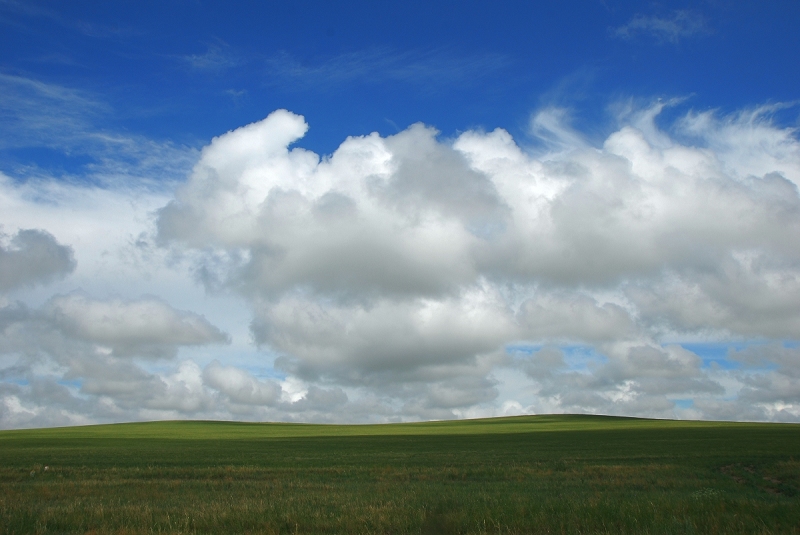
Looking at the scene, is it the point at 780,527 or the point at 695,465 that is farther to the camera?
the point at 695,465

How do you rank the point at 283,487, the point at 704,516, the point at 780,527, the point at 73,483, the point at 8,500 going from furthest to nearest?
the point at 73,483 → the point at 283,487 → the point at 8,500 → the point at 704,516 → the point at 780,527

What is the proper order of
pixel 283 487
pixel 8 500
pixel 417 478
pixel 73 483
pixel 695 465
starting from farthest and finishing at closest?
pixel 695 465
pixel 417 478
pixel 73 483
pixel 283 487
pixel 8 500

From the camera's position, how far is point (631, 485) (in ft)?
73.7

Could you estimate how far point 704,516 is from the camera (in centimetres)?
1270

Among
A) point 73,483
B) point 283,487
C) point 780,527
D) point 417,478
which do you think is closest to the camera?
point 780,527

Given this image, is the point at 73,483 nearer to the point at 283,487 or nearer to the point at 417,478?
the point at 283,487

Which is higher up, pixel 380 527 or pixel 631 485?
pixel 380 527

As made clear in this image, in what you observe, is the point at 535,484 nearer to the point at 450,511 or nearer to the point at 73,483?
the point at 450,511

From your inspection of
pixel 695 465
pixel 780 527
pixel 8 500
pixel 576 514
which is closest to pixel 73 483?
pixel 8 500

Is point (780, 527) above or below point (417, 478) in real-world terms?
above

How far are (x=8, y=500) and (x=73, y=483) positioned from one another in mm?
5998

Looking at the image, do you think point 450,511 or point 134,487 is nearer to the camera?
point 450,511

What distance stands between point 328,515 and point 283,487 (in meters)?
9.06

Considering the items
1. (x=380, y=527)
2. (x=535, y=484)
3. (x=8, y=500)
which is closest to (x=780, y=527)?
(x=380, y=527)
